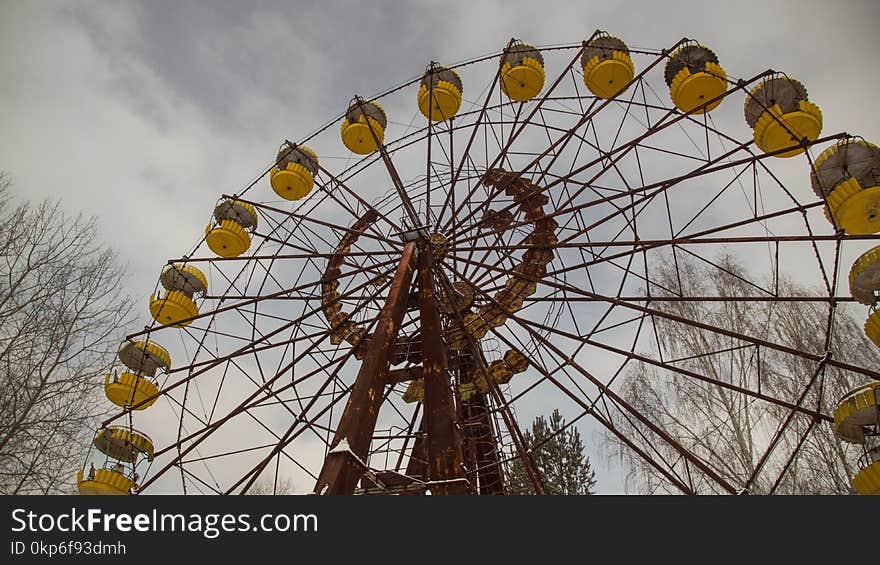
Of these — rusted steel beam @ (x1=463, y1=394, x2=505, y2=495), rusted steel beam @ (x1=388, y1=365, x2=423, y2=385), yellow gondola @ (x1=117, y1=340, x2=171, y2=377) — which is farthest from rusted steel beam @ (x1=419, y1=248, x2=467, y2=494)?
yellow gondola @ (x1=117, y1=340, x2=171, y2=377)

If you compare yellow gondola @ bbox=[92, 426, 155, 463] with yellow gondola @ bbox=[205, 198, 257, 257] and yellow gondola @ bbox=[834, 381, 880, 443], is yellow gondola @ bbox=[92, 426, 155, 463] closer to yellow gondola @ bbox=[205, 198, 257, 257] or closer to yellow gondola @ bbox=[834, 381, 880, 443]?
yellow gondola @ bbox=[205, 198, 257, 257]

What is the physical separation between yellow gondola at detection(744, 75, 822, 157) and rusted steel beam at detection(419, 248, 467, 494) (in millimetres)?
7113

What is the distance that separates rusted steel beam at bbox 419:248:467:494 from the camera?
793 centimetres

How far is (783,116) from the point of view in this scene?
34.1 feet

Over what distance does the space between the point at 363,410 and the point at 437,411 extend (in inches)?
67.9

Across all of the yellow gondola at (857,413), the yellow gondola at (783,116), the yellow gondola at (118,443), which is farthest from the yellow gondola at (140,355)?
the yellow gondola at (783,116)

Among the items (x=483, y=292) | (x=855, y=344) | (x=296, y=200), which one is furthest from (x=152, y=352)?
(x=855, y=344)

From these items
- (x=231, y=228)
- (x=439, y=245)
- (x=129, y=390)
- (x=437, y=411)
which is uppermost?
(x=231, y=228)

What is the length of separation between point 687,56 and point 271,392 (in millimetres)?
11682

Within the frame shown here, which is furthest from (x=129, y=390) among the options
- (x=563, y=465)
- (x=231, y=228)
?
(x=563, y=465)

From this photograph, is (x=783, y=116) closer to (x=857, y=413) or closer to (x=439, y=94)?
(x=857, y=413)

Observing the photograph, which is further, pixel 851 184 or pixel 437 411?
pixel 851 184

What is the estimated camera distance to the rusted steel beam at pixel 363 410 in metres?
6.27

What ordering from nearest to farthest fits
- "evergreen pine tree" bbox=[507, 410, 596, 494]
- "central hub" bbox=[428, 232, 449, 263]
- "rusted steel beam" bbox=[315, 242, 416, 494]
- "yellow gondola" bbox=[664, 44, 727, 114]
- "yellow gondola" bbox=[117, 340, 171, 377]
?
"rusted steel beam" bbox=[315, 242, 416, 494] → "yellow gondola" bbox=[664, 44, 727, 114] → "central hub" bbox=[428, 232, 449, 263] → "yellow gondola" bbox=[117, 340, 171, 377] → "evergreen pine tree" bbox=[507, 410, 596, 494]
